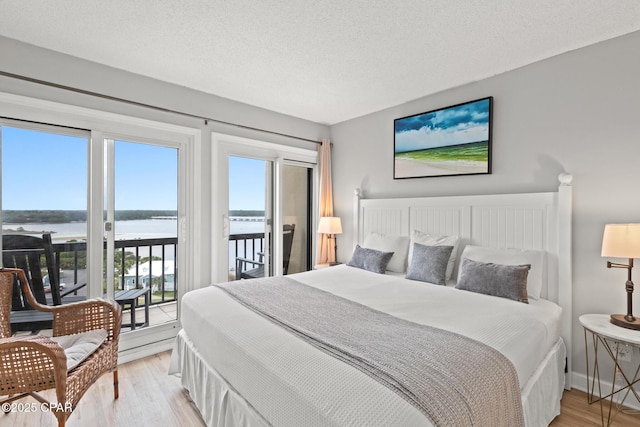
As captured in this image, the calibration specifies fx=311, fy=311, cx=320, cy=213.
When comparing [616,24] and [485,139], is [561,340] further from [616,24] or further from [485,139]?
[616,24]

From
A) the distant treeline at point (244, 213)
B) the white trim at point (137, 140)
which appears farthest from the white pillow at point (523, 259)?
the white trim at point (137, 140)

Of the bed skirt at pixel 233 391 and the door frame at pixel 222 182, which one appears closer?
the bed skirt at pixel 233 391

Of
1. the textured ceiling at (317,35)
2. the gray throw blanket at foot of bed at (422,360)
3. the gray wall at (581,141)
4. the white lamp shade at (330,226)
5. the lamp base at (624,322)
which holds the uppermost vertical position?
the textured ceiling at (317,35)

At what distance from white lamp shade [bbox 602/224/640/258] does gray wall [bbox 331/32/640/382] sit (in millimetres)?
337

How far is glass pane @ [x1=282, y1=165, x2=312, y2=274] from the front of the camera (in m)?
4.18

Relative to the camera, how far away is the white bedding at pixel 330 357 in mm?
1100

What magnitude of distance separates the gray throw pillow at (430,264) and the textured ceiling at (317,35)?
1.61 m

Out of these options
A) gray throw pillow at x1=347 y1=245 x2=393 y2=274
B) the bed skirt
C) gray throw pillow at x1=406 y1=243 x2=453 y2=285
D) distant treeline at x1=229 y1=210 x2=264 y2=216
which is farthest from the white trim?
gray throw pillow at x1=406 y1=243 x2=453 y2=285

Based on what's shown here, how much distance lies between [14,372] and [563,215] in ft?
11.9

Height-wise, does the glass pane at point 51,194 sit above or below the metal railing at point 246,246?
above

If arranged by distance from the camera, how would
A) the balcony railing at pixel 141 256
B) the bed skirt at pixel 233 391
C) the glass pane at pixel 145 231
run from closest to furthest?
1. the bed skirt at pixel 233 391
2. the balcony railing at pixel 141 256
3. the glass pane at pixel 145 231

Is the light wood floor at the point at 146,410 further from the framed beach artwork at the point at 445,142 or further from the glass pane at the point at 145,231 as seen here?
the framed beach artwork at the point at 445,142

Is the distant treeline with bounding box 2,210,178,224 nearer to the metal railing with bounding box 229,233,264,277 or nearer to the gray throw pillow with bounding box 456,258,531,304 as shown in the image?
the metal railing with bounding box 229,233,264,277

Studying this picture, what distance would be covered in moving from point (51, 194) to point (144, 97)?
115 cm
